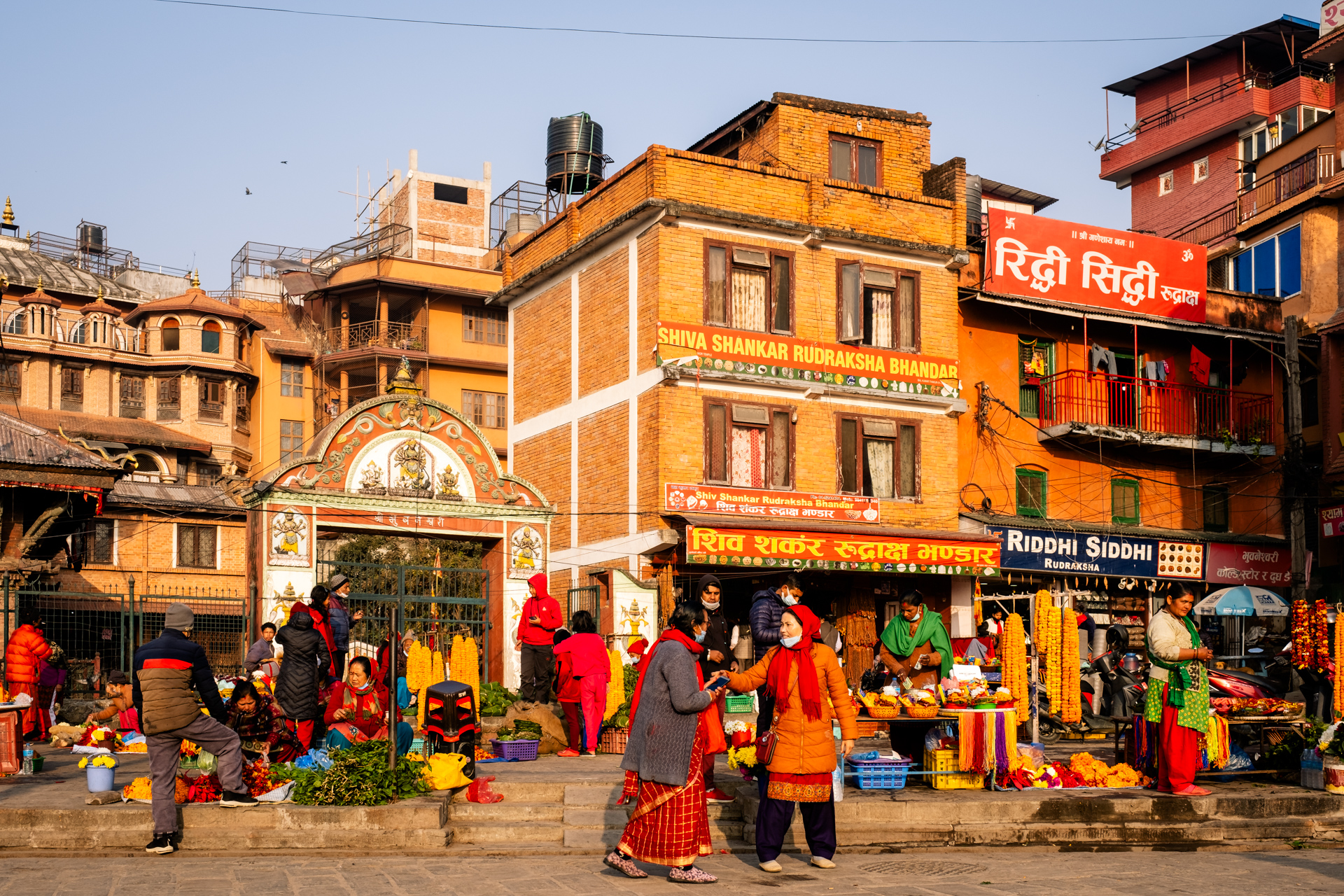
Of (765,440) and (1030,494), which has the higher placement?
(765,440)

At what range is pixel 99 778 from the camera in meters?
11.0

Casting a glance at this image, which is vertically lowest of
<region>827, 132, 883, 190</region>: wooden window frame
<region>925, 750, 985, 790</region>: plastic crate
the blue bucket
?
<region>925, 750, 985, 790</region>: plastic crate

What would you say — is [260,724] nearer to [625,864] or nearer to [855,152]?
[625,864]

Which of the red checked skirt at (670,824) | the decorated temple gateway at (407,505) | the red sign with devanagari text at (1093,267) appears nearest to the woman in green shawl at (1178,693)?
the red checked skirt at (670,824)

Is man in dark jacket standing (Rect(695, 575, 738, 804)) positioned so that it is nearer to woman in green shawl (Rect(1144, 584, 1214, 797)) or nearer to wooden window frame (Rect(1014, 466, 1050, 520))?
woman in green shawl (Rect(1144, 584, 1214, 797))

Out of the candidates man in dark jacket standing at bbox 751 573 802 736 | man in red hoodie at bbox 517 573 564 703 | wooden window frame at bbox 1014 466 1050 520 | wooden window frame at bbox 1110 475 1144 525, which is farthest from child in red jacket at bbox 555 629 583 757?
wooden window frame at bbox 1110 475 1144 525

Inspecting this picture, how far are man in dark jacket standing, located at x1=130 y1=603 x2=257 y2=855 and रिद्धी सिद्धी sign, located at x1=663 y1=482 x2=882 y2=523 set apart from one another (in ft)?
42.6

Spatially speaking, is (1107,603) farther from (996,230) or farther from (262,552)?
(262,552)

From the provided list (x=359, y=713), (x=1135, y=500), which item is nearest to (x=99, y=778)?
(x=359, y=713)

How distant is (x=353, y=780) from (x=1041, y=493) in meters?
19.5

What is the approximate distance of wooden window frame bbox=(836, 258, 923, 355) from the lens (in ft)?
82.3

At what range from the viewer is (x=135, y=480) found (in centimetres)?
4547

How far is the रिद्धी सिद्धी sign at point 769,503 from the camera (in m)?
23.3

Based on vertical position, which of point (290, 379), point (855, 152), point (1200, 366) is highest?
point (855, 152)
